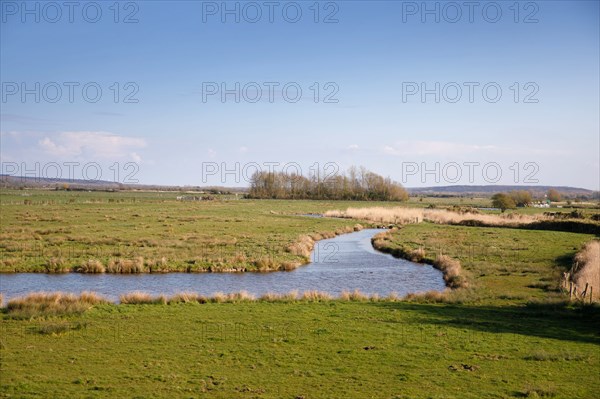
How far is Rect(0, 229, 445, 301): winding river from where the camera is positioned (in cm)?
2866

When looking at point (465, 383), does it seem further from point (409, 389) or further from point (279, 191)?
point (279, 191)

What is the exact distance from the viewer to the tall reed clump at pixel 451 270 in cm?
2995

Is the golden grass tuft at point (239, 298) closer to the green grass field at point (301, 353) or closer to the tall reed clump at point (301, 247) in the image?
the green grass field at point (301, 353)

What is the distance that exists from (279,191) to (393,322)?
16766 centimetres

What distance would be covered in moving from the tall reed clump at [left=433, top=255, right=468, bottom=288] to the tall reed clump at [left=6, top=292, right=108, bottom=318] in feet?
68.7

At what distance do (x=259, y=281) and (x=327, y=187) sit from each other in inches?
5850

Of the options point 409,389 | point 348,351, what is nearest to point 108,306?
point 348,351

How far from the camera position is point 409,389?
476 inches

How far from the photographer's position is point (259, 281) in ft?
105

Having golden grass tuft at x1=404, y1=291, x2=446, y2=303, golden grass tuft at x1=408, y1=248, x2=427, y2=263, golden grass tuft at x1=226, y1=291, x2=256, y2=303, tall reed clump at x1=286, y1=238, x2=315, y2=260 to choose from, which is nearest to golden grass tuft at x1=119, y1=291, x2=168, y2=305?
golden grass tuft at x1=226, y1=291, x2=256, y2=303

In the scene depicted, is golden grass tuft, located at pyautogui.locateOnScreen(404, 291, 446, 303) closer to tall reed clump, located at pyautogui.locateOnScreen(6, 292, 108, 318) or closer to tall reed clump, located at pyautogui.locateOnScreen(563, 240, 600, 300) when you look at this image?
tall reed clump, located at pyautogui.locateOnScreen(563, 240, 600, 300)

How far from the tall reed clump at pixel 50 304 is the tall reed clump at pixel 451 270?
20.9 meters

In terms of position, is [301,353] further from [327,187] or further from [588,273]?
[327,187]

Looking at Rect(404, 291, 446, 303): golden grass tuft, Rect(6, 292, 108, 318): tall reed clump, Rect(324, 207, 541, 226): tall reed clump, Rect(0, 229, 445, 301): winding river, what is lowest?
Rect(0, 229, 445, 301): winding river
